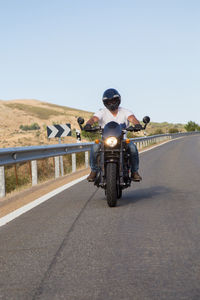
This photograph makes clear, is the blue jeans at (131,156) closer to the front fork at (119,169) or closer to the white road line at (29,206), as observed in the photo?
the front fork at (119,169)

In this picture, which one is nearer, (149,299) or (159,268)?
(149,299)

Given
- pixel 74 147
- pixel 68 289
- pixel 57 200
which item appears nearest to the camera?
pixel 68 289

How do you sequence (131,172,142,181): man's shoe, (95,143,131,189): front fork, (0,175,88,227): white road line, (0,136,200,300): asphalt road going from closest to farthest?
(0,136,200,300): asphalt road
(0,175,88,227): white road line
(95,143,131,189): front fork
(131,172,142,181): man's shoe

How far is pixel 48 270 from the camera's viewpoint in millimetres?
4676

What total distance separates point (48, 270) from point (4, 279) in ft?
1.36

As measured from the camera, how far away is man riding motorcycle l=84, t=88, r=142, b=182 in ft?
27.9

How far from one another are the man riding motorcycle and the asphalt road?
588 millimetres

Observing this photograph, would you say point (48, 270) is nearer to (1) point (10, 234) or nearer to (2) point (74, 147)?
(1) point (10, 234)

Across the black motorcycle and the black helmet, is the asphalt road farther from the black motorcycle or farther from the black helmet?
the black helmet

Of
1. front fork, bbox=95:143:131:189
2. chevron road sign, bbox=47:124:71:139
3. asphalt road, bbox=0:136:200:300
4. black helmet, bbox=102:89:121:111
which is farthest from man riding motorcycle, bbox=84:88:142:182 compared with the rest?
chevron road sign, bbox=47:124:71:139

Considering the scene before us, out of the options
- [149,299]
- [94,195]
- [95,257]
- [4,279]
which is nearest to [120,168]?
[94,195]

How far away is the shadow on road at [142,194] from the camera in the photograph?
9.18 meters

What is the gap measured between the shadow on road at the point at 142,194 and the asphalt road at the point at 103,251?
0.07m

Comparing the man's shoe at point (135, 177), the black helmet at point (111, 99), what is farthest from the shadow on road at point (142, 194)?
the black helmet at point (111, 99)
